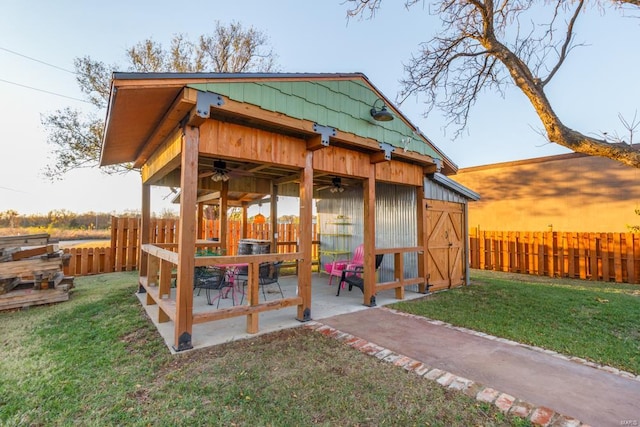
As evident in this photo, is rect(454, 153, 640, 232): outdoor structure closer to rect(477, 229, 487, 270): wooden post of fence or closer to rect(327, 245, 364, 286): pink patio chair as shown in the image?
rect(477, 229, 487, 270): wooden post of fence

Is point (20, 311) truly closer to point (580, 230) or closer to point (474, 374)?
point (474, 374)

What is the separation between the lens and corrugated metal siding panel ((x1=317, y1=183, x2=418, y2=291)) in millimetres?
6738

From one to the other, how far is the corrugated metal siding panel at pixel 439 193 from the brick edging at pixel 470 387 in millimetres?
4040

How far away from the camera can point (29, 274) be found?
536 cm

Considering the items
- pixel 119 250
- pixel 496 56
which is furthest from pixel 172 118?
pixel 119 250

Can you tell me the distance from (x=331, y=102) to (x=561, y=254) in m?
8.91

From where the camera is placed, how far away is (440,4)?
6.29 metres

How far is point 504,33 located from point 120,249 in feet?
37.5

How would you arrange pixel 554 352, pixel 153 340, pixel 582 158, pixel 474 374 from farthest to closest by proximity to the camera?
pixel 582 158
pixel 153 340
pixel 554 352
pixel 474 374

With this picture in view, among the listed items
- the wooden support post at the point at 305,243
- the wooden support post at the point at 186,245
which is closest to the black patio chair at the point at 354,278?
the wooden support post at the point at 305,243

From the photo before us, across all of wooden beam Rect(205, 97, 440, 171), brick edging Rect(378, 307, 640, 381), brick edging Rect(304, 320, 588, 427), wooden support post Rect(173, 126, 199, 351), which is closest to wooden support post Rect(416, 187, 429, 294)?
wooden beam Rect(205, 97, 440, 171)

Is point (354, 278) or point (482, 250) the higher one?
point (482, 250)

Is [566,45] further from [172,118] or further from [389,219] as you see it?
[172,118]

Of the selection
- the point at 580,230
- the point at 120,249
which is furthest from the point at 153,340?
the point at 580,230
